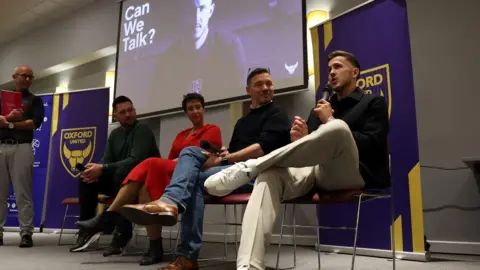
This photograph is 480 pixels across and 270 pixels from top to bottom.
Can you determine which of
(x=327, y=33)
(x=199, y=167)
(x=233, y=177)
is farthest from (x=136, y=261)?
(x=327, y=33)

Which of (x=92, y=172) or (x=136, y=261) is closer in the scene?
(x=136, y=261)

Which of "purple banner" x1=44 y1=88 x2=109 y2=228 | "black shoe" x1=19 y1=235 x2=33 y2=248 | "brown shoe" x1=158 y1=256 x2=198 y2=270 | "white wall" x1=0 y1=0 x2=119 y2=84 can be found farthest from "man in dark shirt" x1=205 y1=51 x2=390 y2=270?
"white wall" x1=0 y1=0 x2=119 y2=84

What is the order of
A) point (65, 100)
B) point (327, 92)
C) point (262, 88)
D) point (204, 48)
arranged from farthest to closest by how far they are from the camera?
point (65, 100) < point (204, 48) < point (262, 88) < point (327, 92)

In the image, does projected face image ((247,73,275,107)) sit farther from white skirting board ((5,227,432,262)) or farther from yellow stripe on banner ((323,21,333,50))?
white skirting board ((5,227,432,262))

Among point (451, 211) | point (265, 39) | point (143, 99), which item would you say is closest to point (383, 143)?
point (451, 211)

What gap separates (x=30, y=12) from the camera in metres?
6.43

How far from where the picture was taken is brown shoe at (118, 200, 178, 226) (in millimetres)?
1603

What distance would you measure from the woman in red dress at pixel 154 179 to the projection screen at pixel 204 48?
47.2 inches

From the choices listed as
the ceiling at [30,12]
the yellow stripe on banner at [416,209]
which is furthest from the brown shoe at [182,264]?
the ceiling at [30,12]

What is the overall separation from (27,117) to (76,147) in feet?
4.58

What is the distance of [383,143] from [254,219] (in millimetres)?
681

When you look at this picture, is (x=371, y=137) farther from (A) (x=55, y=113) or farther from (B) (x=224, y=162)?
(A) (x=55, y=113)

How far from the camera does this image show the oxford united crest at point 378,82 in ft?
9.12

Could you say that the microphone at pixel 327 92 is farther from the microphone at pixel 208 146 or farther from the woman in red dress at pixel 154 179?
the woman in red dress at pixel 154 179
